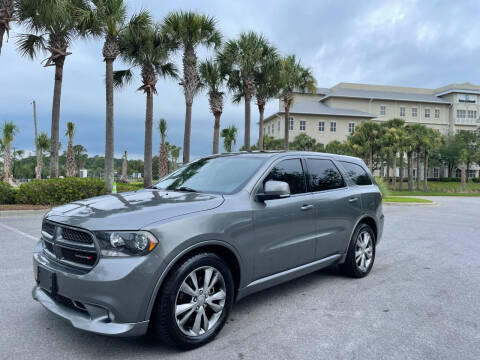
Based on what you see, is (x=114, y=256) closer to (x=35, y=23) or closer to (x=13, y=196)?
(x=13, y=196)

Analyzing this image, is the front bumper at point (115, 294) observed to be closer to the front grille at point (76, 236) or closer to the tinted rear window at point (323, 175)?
the front grille at point (76, 236)

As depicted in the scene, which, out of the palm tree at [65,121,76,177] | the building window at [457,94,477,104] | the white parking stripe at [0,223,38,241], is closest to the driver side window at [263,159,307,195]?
the white parking stripe at [0,223,38,241]

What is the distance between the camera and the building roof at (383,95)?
65500mm

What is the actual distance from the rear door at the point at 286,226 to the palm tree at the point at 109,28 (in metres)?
13.2

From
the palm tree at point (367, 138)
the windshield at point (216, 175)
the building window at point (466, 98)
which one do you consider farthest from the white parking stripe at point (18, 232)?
the building window at point (466, 98)

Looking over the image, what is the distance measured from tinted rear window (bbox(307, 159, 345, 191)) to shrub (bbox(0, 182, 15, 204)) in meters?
13.5

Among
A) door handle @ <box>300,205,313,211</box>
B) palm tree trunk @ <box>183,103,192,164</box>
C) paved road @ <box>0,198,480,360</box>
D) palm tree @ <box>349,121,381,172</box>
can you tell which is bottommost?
paved road @ <box>0,198,480,360</box>

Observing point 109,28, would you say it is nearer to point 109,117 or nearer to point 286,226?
point 109,117

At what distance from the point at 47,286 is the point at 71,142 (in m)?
39.0

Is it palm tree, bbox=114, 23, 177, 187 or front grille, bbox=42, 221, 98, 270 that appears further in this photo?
palm tree, bbox=114, 23, 177, 187

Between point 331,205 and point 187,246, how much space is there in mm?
2308

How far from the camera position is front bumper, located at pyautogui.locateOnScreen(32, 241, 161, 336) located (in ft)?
8.94

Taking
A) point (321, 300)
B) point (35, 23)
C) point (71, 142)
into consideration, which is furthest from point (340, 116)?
point (321, 300)

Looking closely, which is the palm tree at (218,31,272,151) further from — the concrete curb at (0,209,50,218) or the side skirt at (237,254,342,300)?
the side skirt at (237,254,342,300)
